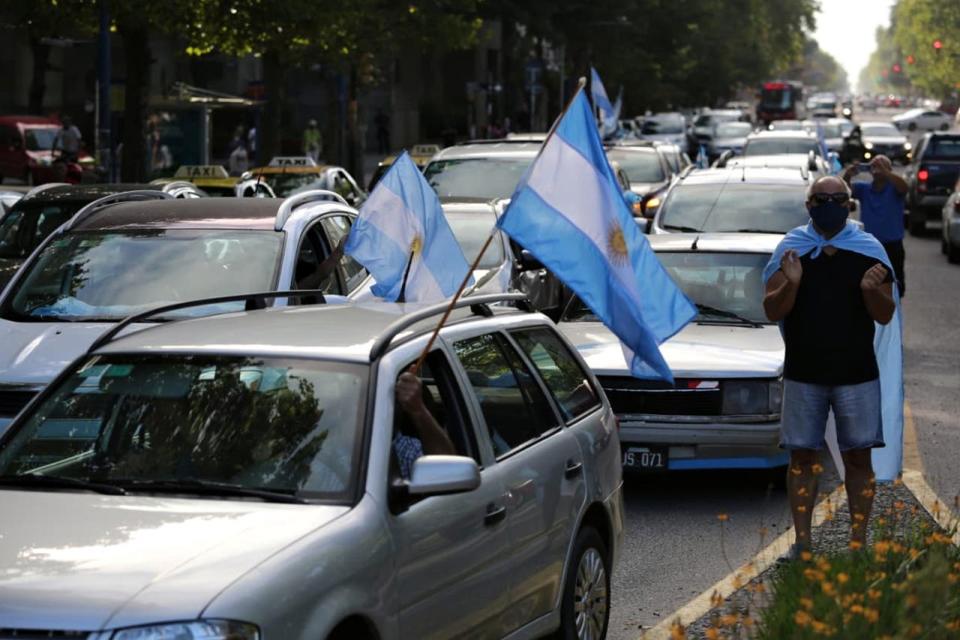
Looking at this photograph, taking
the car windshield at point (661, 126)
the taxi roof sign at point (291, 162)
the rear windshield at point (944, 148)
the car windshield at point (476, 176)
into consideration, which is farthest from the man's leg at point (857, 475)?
the car windshield at point (661, 126)

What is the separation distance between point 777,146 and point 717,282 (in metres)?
22.6

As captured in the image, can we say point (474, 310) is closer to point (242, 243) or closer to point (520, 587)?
point (520, 587)

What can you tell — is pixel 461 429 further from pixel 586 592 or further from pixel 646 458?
pixel 646 458

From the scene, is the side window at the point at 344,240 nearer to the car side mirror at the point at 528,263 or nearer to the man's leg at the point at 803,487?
the car side mirror at the point at 528,263

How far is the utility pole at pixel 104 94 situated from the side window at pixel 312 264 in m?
15.6

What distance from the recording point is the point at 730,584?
834 centimetres

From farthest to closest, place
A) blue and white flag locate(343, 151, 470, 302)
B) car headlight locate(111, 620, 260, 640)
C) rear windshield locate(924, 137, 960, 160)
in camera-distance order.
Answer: rear windshield locate(924, 137, 960, 160)
blue and white flag locate(343, 151, 470, 302)
car headlight locate(111, 620, 260, 640)

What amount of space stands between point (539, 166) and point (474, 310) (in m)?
1.00

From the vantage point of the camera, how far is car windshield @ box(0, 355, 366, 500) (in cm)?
561

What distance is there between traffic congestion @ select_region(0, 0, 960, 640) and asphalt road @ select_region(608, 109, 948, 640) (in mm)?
31

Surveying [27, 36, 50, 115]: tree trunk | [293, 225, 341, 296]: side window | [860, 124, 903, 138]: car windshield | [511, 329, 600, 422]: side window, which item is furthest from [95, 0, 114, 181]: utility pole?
[860, 124, 903, 138]: car windshield

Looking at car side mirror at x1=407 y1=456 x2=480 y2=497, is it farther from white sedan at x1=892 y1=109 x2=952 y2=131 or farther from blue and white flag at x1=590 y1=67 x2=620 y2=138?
white sedan at x1=892 y1=109 x2=952 y2=131

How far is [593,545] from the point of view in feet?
23.4

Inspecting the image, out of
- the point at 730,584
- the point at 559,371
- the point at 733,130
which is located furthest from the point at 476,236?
the point at 733,130
